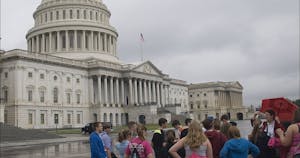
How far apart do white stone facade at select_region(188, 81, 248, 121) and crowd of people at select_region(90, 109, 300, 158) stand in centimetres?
13986

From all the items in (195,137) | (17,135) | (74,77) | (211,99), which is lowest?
(17,135)

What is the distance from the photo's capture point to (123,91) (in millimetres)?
96750

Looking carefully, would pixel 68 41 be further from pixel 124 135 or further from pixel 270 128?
pixel 270 128

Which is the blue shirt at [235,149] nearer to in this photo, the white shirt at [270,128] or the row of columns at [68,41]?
the white shirt at [270,128]

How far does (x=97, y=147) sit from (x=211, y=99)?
476ft

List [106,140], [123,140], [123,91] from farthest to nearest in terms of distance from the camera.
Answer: [123,91]
[106,140]
[123,140]

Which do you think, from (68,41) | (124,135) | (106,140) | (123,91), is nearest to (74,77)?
(123,91)

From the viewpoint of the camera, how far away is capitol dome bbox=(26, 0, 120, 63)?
97531 millimetres

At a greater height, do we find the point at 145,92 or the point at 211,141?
the point at 145,92

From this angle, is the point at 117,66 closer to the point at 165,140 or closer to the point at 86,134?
the point at 86,134

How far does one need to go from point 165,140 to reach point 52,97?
71582mm

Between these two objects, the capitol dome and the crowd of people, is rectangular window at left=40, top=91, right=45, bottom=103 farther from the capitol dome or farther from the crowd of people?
the crowd of people

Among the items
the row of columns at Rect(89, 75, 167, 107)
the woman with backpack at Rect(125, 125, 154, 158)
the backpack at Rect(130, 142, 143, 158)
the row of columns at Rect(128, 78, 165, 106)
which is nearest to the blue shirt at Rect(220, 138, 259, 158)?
the woman with backpack at Rect(125, 125, 154, 158)

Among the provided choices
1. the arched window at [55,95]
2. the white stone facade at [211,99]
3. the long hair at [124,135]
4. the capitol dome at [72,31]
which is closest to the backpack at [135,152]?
the long hair at [124,135]
